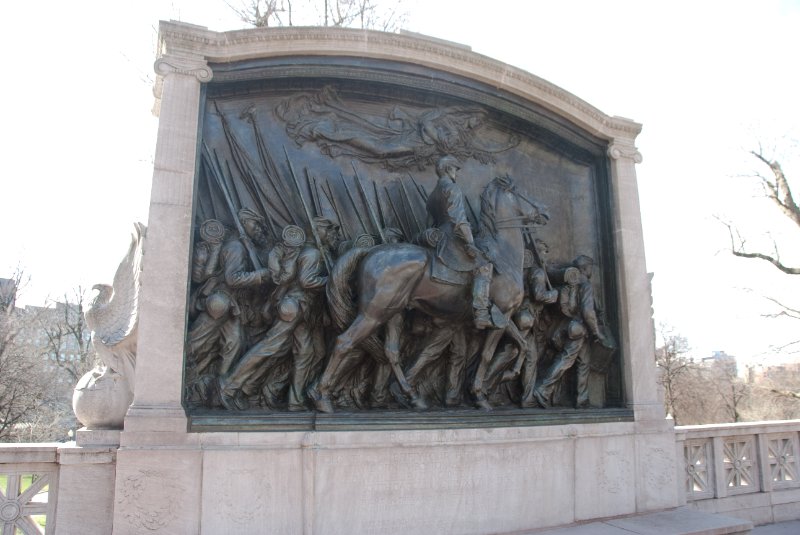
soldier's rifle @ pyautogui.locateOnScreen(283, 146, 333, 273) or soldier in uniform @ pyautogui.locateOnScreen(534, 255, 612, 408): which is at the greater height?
soldier's rifle @ pyautogui.locateOnScreen(283, 146, 333, 273)

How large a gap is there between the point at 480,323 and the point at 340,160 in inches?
101

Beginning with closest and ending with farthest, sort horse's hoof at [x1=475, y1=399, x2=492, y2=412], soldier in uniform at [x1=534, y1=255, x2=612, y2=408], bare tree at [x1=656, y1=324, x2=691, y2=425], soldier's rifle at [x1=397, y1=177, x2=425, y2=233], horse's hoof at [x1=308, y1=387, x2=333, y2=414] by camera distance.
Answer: horse's hoof at [x1=308, y1=387, x2=333, y2=414] → horse's hoof at [x1=475, y1=399, x2=492, y2=412] → soldier's rifle at [x1=397, y1=177, x2=425, y2=233] → soldier in uniform at [x1=534, y1=255, x2=612, y2=408] → bare tree at [x1=656, y1=324, x2=691, y2=425]

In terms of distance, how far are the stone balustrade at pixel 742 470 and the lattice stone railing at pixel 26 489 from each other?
7086 mm

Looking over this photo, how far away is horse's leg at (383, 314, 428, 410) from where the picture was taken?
6750 millimetres

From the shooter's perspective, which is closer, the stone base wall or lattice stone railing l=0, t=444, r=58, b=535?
lattice stone railing l=0, t=444, r=58, b=535

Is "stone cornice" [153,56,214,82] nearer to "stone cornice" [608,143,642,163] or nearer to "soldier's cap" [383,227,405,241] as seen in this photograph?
"soldier's cap" [383,227,405,241]

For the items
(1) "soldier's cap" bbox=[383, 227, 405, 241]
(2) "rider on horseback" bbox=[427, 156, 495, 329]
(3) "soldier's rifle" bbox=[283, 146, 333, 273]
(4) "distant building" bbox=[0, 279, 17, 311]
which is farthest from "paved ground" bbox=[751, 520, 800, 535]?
(4) "distant building" bbox=[0, 279, 17, 311]

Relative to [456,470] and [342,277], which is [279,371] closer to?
[342,277]

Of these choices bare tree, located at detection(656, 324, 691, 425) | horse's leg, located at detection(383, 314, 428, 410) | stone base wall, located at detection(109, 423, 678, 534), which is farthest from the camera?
bare tree, located at detection(656, 324, 691, 425)

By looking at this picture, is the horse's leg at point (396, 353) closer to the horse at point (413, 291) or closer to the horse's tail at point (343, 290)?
the horse at point (413, 291)

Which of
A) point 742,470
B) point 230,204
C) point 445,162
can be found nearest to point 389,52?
point 445,162

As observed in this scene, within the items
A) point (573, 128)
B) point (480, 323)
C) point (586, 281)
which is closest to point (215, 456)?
point (480, 323)

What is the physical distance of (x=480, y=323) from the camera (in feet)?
22.4

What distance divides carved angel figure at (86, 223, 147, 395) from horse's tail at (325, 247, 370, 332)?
189 cm
